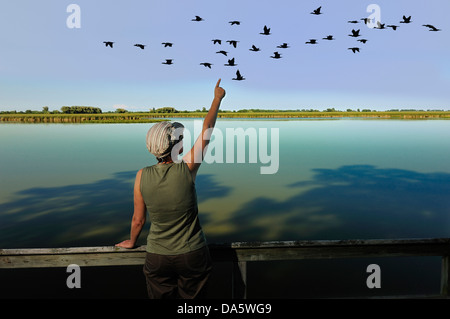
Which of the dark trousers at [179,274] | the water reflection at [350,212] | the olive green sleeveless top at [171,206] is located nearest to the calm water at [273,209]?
the water reflection at [350,212]

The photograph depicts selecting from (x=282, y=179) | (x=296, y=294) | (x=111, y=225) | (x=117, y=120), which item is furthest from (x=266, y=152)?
(x=117, y=120)

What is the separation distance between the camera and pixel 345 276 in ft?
24.1

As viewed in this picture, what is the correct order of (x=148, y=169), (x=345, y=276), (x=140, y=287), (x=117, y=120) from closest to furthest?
(x=148, y=169), (x=140, y=287), (x=345, y=276), (x=117, y=120)

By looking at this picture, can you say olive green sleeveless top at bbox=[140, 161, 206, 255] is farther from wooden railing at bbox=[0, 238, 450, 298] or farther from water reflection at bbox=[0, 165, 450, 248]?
water reflection at bbox=[0, 165, 450, 248]

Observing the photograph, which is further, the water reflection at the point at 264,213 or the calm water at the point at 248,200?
the calm water at the point at 248,200

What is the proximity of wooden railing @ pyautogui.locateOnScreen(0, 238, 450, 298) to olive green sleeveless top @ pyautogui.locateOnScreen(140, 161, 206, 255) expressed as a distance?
504mm

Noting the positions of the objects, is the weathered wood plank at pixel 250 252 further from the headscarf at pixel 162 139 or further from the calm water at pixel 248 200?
the calm water at pixel 248 200

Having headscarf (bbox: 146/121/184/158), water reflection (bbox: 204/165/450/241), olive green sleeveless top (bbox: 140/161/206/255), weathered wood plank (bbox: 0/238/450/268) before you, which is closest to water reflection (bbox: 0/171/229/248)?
water reflection (bbox: 204/165/450/241)

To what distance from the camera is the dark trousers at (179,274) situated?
84.4 inches

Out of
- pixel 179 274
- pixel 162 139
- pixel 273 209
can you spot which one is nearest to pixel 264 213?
pixel 273 209

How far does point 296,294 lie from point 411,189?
1399 cm

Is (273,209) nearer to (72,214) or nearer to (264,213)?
(264,213)

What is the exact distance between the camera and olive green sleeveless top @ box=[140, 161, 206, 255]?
2.07 m
